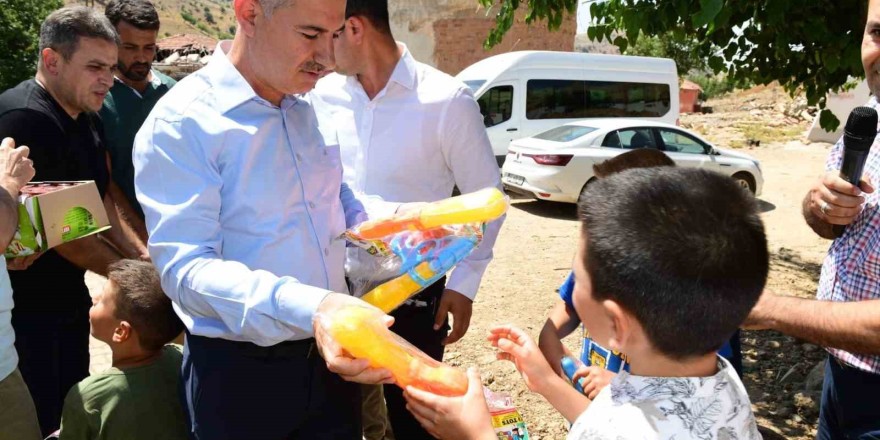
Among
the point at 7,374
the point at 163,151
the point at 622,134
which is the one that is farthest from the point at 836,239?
the point at 622,134

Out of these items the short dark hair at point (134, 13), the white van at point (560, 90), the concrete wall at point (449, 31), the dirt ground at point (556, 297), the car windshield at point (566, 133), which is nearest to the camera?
the short dark hair at point (134, 13)

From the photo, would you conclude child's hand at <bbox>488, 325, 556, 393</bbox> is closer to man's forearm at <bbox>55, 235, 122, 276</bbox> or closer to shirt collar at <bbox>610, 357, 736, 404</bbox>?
shirt collar at <bbox>610, 357, 736, 404</bbox>

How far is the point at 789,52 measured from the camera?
4.39 meters

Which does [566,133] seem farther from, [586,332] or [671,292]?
[671,292]

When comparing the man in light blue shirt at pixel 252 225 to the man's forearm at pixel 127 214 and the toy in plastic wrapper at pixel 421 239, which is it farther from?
the man's forearm at pixel 127 214

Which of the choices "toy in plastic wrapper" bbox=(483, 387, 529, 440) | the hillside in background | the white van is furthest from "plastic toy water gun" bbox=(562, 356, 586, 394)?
the hillside in background

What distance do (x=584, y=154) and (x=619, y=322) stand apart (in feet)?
30.0

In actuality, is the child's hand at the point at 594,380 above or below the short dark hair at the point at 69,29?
below

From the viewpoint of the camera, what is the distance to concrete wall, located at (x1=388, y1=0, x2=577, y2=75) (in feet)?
61.3

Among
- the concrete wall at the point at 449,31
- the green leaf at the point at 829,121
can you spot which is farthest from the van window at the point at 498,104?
the green leaf at the point at 829,121

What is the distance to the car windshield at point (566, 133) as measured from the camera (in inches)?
415

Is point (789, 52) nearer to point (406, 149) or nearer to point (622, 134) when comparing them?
point (406, 149)

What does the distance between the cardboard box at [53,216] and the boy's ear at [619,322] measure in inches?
77.5

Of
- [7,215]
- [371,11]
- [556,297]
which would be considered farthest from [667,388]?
[556,297]
